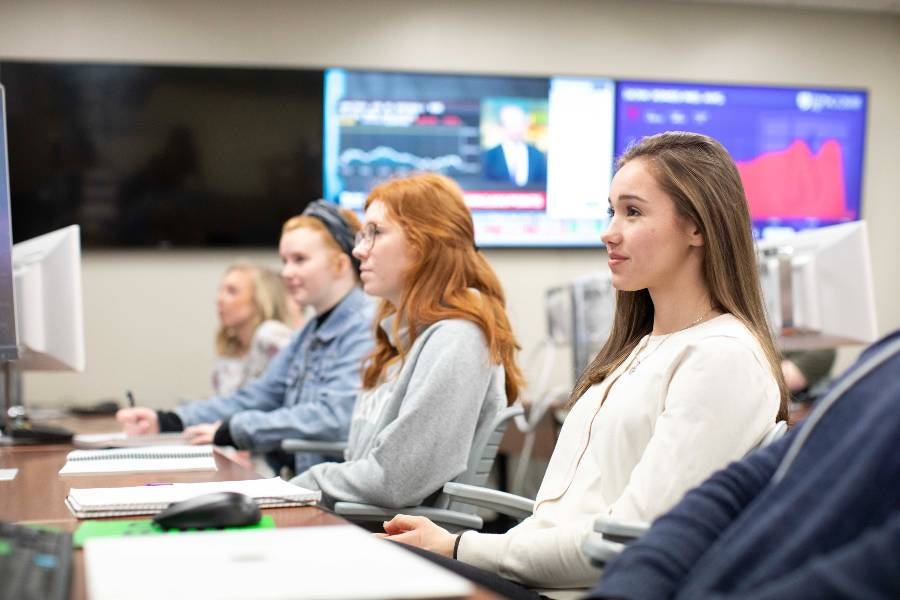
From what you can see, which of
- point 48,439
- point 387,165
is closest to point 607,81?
point 387,165

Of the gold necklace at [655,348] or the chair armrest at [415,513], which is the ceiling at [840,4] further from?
the gold necklace at [655,348]

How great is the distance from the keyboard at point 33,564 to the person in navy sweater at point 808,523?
53 centimetres

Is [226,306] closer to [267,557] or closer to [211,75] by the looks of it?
[211,75]

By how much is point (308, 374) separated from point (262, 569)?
2094 mm

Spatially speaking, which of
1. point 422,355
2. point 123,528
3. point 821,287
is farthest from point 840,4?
point 123,528

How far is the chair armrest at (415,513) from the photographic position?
2.13 metres

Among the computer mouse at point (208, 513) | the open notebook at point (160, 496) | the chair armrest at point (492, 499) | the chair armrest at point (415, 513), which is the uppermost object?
the computer mouse at point (208, 513)

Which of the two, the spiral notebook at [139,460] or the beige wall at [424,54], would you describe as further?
the beige wall at [424,54]

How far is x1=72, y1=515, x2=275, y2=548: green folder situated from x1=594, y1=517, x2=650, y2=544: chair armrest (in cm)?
39

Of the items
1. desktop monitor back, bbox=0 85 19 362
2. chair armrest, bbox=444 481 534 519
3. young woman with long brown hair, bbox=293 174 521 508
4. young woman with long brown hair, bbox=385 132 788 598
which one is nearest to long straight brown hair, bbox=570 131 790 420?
young woman with long brown hair, bbox=385 132 788 598

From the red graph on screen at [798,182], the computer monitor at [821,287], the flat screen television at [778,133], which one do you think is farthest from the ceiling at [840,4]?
the computer monitor at [821,287]

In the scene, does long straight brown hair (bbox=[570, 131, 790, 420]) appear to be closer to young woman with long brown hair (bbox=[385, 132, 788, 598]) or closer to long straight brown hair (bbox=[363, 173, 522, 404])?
young woman with long brown hair (bbox=[385, 132, 788, 598])

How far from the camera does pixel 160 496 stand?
1.52 m

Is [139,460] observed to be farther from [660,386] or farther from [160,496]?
[660,386]
